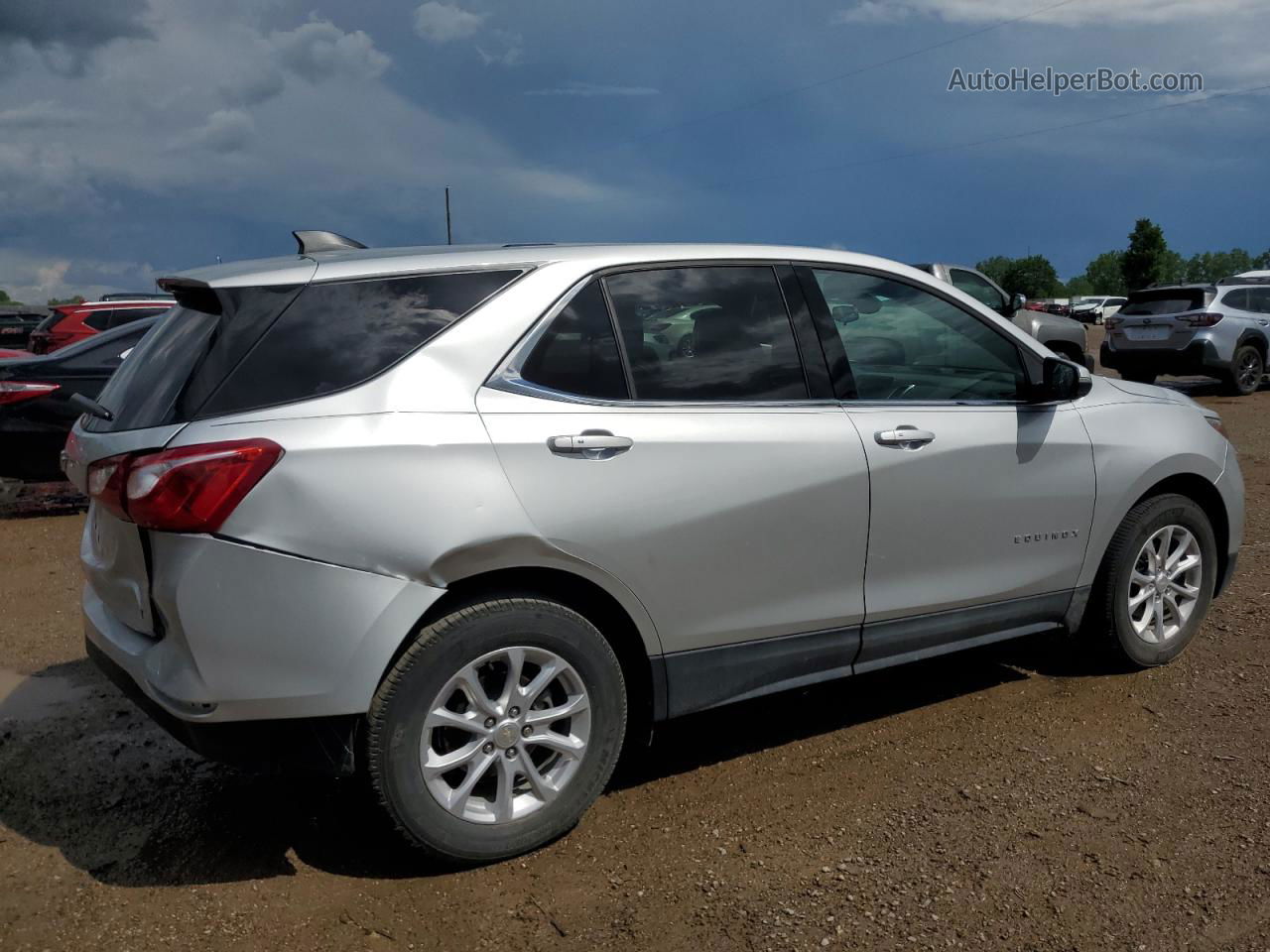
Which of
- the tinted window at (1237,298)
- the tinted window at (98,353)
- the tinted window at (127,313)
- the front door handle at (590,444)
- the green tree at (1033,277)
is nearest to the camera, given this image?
the front door handle at (590,444)

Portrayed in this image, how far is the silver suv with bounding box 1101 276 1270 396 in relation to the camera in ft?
54.0

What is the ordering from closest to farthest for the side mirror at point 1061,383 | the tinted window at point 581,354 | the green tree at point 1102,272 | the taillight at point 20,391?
1. the tinted window at point 581,354
2. the side mirror at point 1061,383
3. the taillight at point 20,391
4. the green tree at point 1102,272

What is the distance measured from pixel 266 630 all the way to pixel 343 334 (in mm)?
811

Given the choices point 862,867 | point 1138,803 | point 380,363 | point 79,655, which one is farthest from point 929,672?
point 79,655

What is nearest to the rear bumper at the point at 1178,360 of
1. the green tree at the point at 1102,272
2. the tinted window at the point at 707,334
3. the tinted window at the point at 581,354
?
the tinted window at the point at 707,334

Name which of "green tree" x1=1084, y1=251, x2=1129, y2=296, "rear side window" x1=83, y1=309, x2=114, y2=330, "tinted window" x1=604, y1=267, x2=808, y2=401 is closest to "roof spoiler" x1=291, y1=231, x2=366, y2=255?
"tinted window" x1=604, y1=267, x2=808, y2=401

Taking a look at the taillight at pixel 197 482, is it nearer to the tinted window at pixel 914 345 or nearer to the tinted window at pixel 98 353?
the tinted window at pixel 914 345

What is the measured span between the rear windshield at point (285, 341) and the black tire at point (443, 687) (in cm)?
73

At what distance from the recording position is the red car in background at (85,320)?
15086mm

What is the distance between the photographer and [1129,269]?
78.3m

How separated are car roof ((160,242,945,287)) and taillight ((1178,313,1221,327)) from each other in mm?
14581

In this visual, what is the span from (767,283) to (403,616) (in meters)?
1.69

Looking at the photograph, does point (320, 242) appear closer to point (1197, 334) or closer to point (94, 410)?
point (94, 410)

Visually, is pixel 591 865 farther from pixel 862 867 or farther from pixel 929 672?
pixel 929 672
